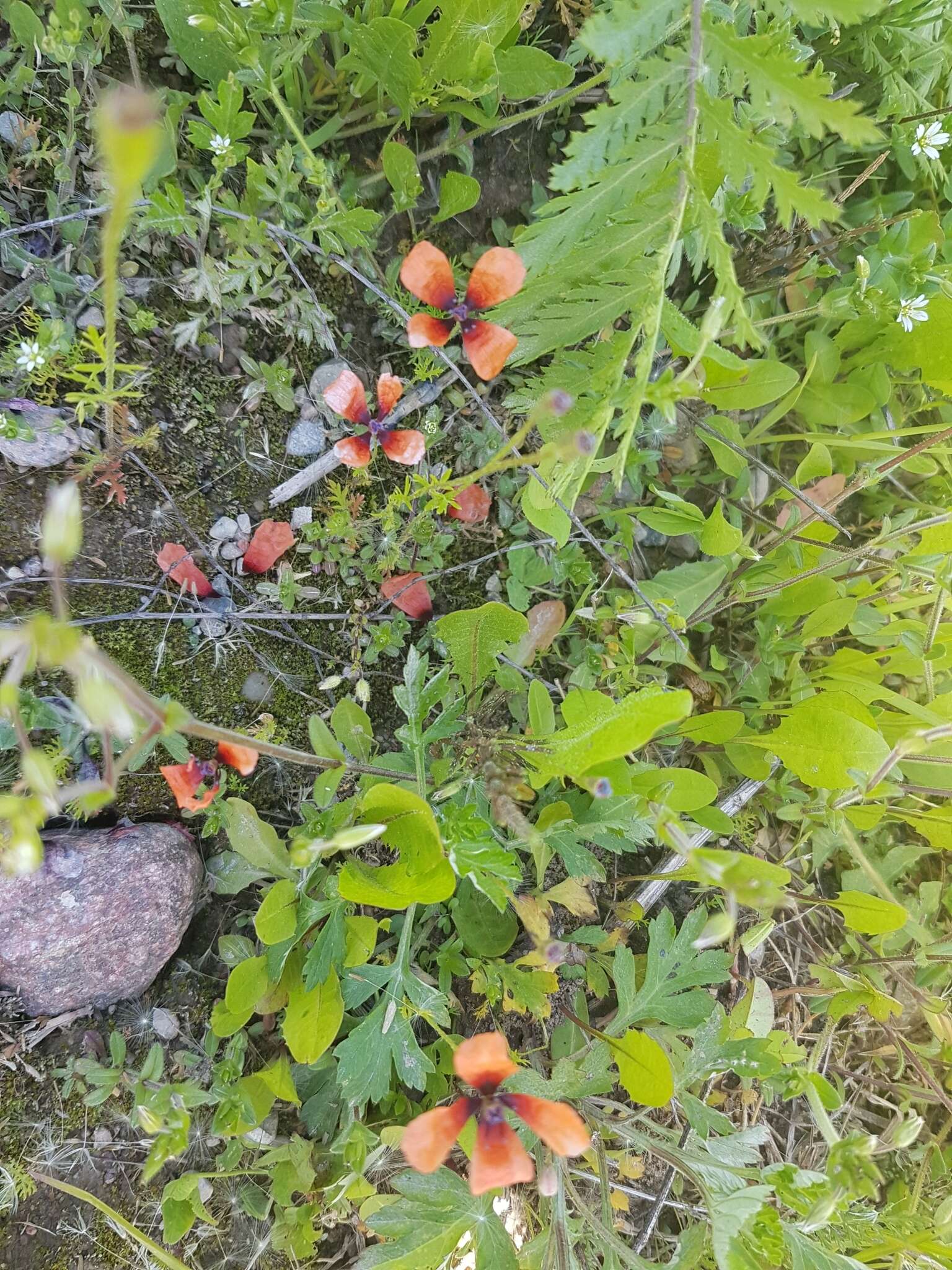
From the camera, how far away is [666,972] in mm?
2299

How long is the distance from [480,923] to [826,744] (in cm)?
108

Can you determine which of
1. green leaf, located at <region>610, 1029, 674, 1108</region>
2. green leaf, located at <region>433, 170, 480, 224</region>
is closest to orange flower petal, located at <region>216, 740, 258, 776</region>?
green leaf, located at <region>610, 1029, 674, 1108</region>

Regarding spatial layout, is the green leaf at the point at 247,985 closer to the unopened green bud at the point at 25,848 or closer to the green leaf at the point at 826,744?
the unopened green bud at the point at 25,848

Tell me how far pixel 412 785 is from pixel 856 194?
245 cm

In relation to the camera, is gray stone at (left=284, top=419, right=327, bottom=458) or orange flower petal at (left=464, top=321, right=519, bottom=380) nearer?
orange flower petal at (left=464, top=321, right=519, bottom=380)

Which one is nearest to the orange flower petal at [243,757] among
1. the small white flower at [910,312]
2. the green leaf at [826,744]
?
the green leaf at [826,744]

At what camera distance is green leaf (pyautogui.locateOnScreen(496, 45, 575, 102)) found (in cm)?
213

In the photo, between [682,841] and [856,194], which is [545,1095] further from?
[856,194]

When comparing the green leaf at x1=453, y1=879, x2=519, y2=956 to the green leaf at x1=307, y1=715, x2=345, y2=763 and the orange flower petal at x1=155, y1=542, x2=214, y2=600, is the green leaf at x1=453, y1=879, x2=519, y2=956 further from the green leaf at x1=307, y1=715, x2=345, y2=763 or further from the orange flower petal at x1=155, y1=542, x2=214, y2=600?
the orange flower petal at x1=155, y1=542, x2=214, y2=600

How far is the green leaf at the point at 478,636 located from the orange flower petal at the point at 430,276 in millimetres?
761

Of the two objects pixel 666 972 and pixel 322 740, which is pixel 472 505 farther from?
pixel 666 972

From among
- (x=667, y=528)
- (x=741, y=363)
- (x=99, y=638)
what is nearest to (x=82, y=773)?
(x=99, y=638)

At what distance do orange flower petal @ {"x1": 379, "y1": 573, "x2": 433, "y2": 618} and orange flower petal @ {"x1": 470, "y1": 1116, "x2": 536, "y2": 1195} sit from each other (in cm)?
135

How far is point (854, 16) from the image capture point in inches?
58.6
